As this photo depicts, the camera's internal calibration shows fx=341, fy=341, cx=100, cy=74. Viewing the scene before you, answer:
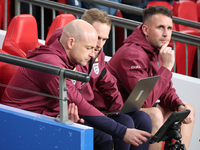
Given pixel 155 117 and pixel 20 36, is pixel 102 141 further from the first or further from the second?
pixel 20 36

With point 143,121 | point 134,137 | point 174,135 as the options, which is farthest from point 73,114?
point 143,121

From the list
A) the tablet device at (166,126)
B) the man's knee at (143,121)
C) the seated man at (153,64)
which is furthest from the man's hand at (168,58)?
the tablet device at (166,126)

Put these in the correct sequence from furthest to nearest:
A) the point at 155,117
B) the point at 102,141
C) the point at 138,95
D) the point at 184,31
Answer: the point at 184,31, the point at 155,117, the point at 138,95, the point at 102,141

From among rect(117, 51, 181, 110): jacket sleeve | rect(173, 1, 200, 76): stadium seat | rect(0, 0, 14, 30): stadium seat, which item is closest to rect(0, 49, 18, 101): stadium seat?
rect(117, 51, 181, 110): jacket sleeve

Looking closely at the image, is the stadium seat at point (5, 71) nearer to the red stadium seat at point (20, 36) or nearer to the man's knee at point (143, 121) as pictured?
the red stadium seat at point (20, 36)

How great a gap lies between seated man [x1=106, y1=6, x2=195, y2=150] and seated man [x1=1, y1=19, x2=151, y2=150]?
0.58 metres

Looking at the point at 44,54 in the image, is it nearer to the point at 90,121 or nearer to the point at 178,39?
the point at 90,121

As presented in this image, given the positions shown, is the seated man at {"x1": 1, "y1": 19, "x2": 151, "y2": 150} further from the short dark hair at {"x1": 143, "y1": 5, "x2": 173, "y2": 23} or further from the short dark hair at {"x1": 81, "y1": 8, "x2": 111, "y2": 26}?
the short dark hair at {"x1": 143, "y1": 5, "x2": 173, "y2": 23}

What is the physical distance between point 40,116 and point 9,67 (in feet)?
2.13

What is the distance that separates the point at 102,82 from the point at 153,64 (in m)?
0.47

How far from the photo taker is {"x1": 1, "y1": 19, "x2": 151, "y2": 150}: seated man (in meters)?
1.73

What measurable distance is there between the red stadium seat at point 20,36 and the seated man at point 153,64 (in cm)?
68

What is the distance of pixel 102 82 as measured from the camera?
7.61 ft

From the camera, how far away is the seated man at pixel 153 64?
2393 mm
